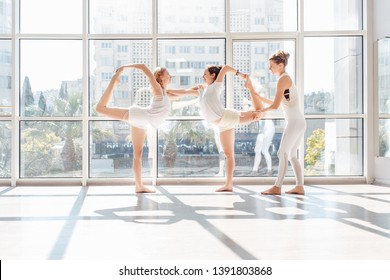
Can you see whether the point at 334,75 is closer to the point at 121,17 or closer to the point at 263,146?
the point at 263,146

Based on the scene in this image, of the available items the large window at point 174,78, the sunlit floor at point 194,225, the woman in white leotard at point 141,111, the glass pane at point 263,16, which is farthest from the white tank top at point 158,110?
the glass pane at point 263,16

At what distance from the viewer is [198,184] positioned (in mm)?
6230

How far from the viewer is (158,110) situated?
5.23 metres

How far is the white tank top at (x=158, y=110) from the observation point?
17.1 feet

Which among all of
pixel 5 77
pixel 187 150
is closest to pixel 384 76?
pixel 187 150

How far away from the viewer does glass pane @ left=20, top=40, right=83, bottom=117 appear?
6.34 m

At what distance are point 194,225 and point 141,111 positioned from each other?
2.19 m

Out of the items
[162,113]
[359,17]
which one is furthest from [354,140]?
[162,113]

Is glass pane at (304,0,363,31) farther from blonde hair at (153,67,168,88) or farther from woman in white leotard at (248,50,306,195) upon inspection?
blonde hair at (153,67,168,88)

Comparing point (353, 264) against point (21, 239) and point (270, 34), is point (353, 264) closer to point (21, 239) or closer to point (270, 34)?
point (21, 239)

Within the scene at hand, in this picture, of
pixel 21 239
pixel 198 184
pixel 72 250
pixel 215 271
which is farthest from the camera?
pixel 198 184

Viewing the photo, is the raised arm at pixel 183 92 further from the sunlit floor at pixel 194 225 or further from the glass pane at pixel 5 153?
the glass pane at pixel 5 153

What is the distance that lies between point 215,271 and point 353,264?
65 cm

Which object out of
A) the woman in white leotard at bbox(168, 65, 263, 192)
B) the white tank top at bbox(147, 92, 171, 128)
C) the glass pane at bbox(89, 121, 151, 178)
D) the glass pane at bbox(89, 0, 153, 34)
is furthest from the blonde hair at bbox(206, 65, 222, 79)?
the glass pane at bbox(89, 121, 151, 178)
